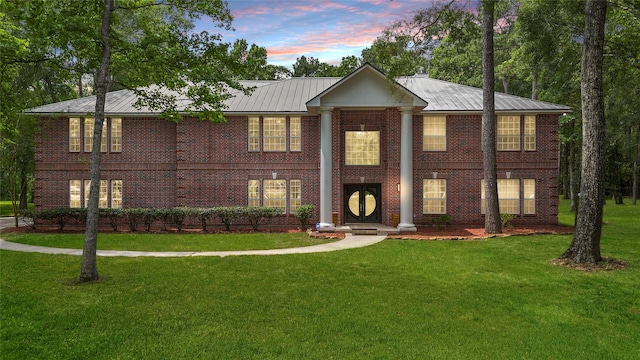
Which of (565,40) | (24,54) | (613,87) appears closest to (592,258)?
(565,40)

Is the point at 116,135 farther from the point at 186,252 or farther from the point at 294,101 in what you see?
the point at 186,252

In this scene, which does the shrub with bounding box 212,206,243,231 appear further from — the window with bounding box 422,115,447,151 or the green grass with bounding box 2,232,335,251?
the window with bounding box 422,115,447,151

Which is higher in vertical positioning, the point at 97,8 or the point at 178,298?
the point at 97,8

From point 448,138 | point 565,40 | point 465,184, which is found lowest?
point 465,184

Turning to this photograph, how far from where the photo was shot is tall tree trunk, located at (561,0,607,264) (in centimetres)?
1170

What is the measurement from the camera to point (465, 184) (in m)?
20.9

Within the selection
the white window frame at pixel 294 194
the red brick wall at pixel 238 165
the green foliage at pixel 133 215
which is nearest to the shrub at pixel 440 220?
the red brick wall at pixel 238 165

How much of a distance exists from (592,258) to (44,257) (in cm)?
1740

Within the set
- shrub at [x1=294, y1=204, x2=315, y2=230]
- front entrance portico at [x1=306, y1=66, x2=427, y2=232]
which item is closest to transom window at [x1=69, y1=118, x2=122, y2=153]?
shrub at [x1=294, y1=204, x2=315, y2=230]

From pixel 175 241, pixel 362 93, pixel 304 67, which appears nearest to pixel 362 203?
pixel 362 93

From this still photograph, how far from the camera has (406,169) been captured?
19141 mm

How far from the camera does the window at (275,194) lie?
827 inches

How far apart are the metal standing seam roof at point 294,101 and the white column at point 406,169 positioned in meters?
1.96

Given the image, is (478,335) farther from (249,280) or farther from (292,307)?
(249,280)
